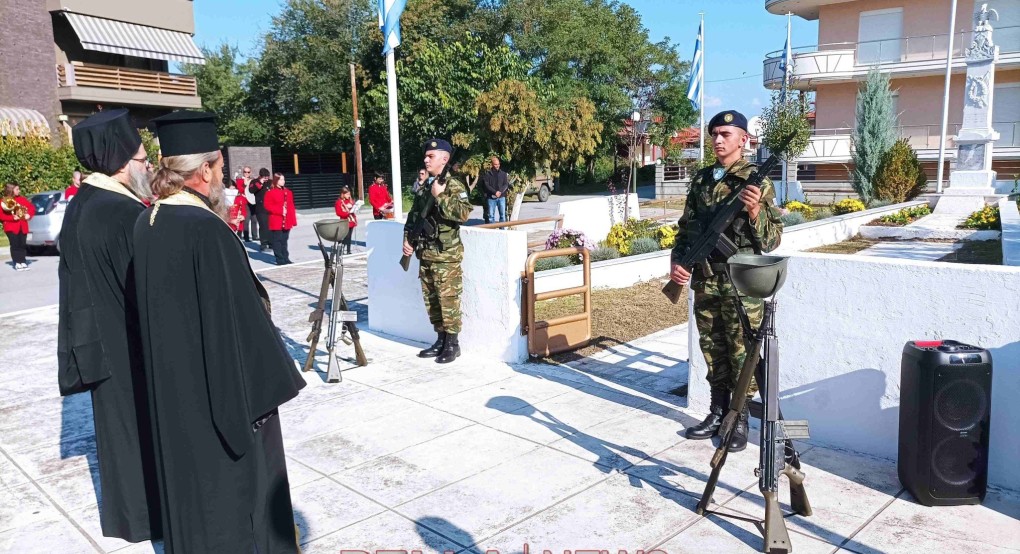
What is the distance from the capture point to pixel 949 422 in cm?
383

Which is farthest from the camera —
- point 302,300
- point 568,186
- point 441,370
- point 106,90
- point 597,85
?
point 568,186

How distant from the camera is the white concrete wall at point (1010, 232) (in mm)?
6957

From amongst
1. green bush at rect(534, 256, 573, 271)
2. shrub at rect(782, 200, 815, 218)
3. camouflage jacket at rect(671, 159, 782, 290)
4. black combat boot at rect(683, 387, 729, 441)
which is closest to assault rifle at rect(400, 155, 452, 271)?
camouflage jacket at rect(671, 159, 782, 290)

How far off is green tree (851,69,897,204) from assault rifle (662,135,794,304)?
2003 cm

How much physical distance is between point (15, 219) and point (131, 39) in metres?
16.9

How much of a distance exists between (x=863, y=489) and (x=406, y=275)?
16.4ft

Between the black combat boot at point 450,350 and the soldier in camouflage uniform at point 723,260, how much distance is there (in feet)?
9.02

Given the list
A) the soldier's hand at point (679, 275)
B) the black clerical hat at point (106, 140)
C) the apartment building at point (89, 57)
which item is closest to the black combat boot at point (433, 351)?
the soldier's hand at point (679, 275)

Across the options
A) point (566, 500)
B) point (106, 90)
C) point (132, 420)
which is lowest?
point (566, 500)

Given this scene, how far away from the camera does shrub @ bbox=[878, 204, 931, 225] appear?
16.3m

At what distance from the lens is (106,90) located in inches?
1099

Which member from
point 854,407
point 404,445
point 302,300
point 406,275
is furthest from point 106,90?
point 854,407

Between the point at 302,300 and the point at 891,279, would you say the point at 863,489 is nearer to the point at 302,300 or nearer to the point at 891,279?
the point at 891,279

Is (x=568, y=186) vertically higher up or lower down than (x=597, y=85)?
lower down
